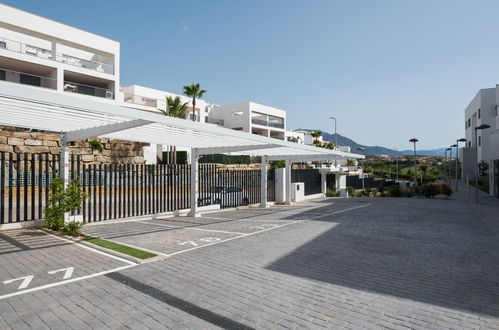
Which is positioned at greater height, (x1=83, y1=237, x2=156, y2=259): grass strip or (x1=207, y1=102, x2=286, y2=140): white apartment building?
(x1=207, y1=102, x2=286, y2=140): white apartment building

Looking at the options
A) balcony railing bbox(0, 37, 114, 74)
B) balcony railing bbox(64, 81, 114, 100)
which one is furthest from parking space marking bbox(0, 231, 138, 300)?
balcony railing bbox(0, 37, 114, 74)

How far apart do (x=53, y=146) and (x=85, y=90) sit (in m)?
8.25

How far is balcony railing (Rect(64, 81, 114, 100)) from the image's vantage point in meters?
28.8

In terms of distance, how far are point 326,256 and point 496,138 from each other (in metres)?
21.7

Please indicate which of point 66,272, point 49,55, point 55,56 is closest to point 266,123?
point 55,56

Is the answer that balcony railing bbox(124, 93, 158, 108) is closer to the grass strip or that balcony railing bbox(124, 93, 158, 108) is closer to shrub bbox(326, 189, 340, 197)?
shrub bbox(326, 189, 340, 197)

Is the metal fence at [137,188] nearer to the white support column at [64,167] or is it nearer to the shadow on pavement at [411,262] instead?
the white support column at [64,167]

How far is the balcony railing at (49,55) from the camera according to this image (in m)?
25.5

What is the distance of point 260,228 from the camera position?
1084cm

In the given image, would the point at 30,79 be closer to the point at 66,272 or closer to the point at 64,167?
the point at 64,167

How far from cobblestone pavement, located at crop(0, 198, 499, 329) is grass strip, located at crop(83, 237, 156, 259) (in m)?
0.47

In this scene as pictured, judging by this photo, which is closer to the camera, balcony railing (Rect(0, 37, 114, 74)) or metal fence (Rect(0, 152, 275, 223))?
metal fence (Rect(0, 152, 275, 223))

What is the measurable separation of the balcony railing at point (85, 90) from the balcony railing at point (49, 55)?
203 centimetres

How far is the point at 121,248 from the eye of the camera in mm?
7586
